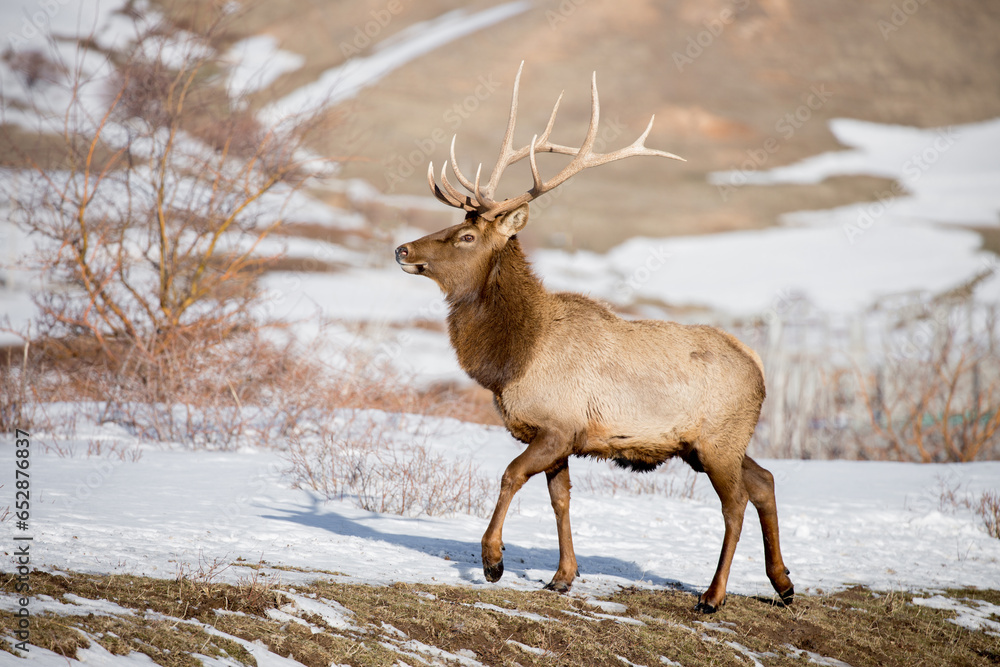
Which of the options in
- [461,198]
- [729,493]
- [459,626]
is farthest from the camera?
[461,198]

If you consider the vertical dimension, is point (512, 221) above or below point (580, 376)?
above

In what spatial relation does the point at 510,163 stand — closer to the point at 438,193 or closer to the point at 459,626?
Answer: the point at 438,193

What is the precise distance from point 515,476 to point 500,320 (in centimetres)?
120

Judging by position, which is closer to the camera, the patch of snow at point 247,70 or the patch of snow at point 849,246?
the patch of snow at point 247,70

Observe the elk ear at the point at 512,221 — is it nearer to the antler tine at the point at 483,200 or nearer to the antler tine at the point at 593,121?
the antler tine at the point at 483,200

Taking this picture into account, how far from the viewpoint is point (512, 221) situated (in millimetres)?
6617

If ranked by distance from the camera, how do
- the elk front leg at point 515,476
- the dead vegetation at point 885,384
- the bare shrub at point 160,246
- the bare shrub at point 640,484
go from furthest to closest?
the dead vegetation at point 885,384, the bare shrub at point 160,246, the bare shrub at point 640,484, the elk front leg at point 515,476

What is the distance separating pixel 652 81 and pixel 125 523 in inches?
2735

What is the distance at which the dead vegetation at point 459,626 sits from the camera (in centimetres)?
407

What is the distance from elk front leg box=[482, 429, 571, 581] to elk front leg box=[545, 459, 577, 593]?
0.35 m

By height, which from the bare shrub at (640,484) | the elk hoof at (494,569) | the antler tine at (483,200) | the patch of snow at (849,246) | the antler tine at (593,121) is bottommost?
the elk hoof at (494,569)

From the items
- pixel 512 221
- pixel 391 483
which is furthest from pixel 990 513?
pixel 512 221

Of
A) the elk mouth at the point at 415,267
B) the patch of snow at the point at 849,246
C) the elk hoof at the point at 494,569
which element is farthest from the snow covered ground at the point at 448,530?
the patch of snow at the point at 849,246

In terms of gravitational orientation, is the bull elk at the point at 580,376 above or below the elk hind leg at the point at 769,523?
above
